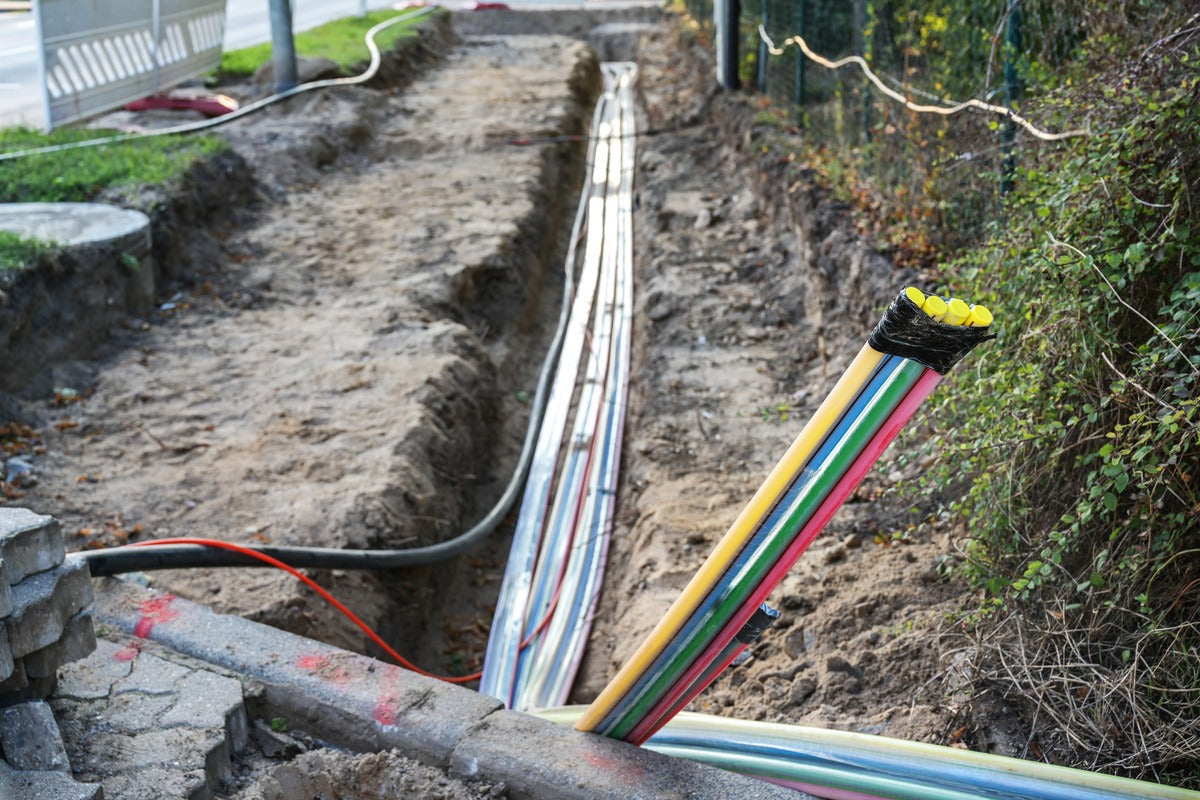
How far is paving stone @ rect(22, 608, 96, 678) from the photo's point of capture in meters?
2.58

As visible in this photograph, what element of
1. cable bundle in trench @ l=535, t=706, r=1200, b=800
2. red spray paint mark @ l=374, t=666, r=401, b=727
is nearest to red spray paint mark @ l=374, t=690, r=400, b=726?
red spray paint mark @ l=374, t=666, r=401, b=727

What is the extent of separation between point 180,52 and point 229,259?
4.54m

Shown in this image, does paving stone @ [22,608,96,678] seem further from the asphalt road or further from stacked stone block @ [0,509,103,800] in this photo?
the asphalt road

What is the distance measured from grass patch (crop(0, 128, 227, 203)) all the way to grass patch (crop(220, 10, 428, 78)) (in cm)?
372

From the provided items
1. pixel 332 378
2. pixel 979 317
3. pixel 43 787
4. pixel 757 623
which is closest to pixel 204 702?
pixel 43 787

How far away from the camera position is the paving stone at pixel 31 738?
237 cm

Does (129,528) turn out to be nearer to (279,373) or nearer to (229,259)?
(279,373)

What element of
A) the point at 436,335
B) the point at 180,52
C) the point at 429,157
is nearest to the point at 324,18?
the point at 180,52

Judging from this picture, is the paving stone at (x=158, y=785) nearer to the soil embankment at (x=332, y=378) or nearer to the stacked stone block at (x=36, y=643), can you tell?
the stacked stone block at (x=36, y=643)

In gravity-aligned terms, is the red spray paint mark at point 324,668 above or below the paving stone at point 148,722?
below

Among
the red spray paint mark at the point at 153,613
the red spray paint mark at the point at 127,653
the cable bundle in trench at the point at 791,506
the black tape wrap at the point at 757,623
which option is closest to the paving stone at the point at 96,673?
the red spray paint mark at the point at 127,653

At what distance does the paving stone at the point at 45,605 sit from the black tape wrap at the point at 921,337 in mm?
2022

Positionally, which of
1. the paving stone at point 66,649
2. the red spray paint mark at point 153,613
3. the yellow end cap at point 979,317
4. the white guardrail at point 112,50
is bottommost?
the red spray paint mark at point 153,613

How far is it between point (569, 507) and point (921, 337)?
3.57m
